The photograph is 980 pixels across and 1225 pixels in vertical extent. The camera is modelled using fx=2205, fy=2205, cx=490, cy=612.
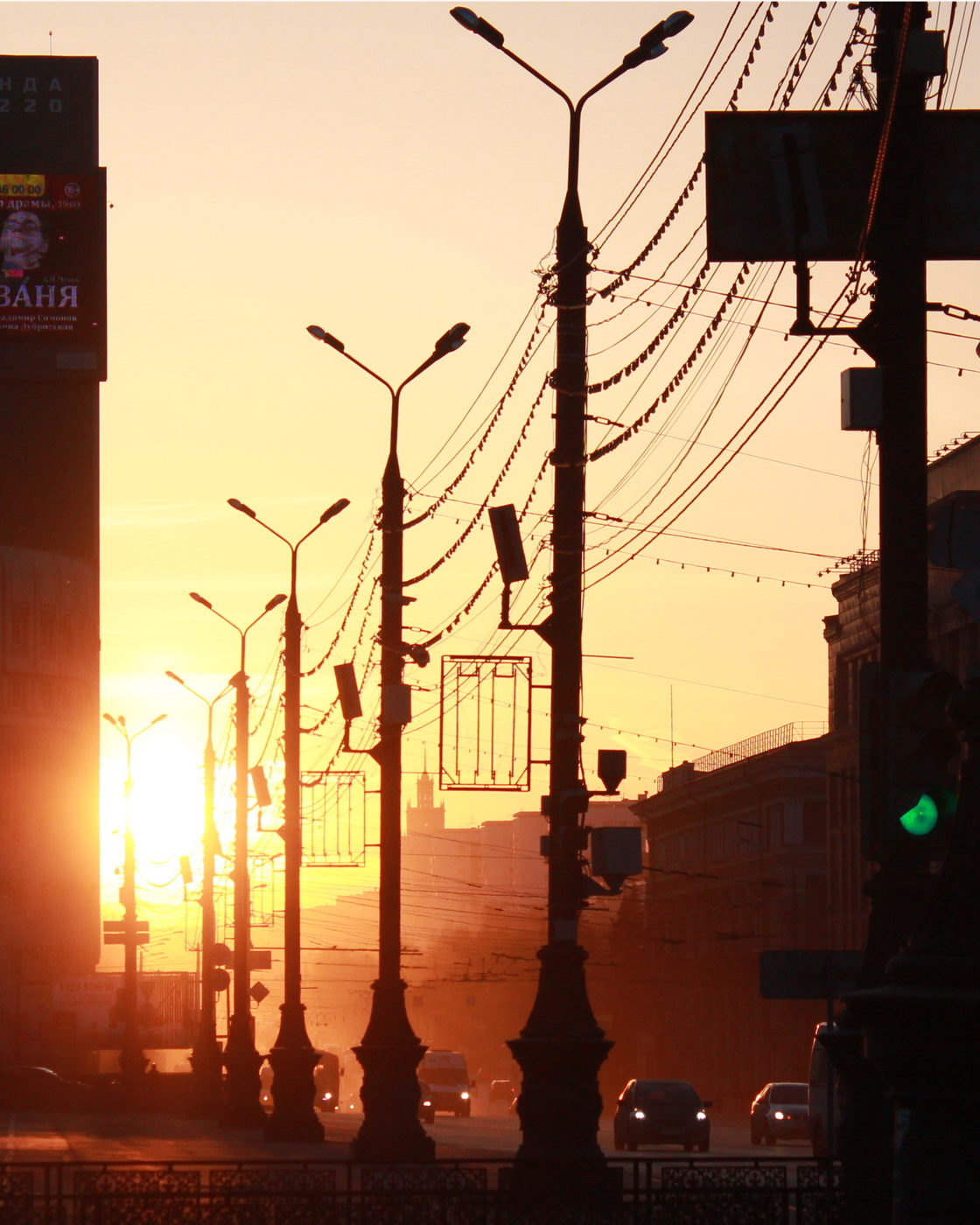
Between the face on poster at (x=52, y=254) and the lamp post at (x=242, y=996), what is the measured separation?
301ft

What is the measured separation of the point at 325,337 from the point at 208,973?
3070 centimetres

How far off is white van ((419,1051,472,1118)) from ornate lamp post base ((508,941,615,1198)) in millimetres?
60227

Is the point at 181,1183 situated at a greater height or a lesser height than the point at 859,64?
lesser

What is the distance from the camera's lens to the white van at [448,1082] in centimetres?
7994

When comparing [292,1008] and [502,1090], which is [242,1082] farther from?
[502,1090]

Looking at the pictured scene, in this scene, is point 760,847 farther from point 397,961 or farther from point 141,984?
point 397,961

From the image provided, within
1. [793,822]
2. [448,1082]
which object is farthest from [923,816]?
[793,822]

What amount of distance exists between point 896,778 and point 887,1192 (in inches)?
154

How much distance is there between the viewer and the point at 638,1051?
105 meters

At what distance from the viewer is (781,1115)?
5203 centimetres

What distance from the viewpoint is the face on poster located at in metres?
136

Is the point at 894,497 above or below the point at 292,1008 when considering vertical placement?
above

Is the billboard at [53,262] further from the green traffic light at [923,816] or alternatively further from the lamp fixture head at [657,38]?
the green traffic light at [923,816]

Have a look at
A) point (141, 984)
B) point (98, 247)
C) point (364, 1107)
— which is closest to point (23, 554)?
point (98, 247)
